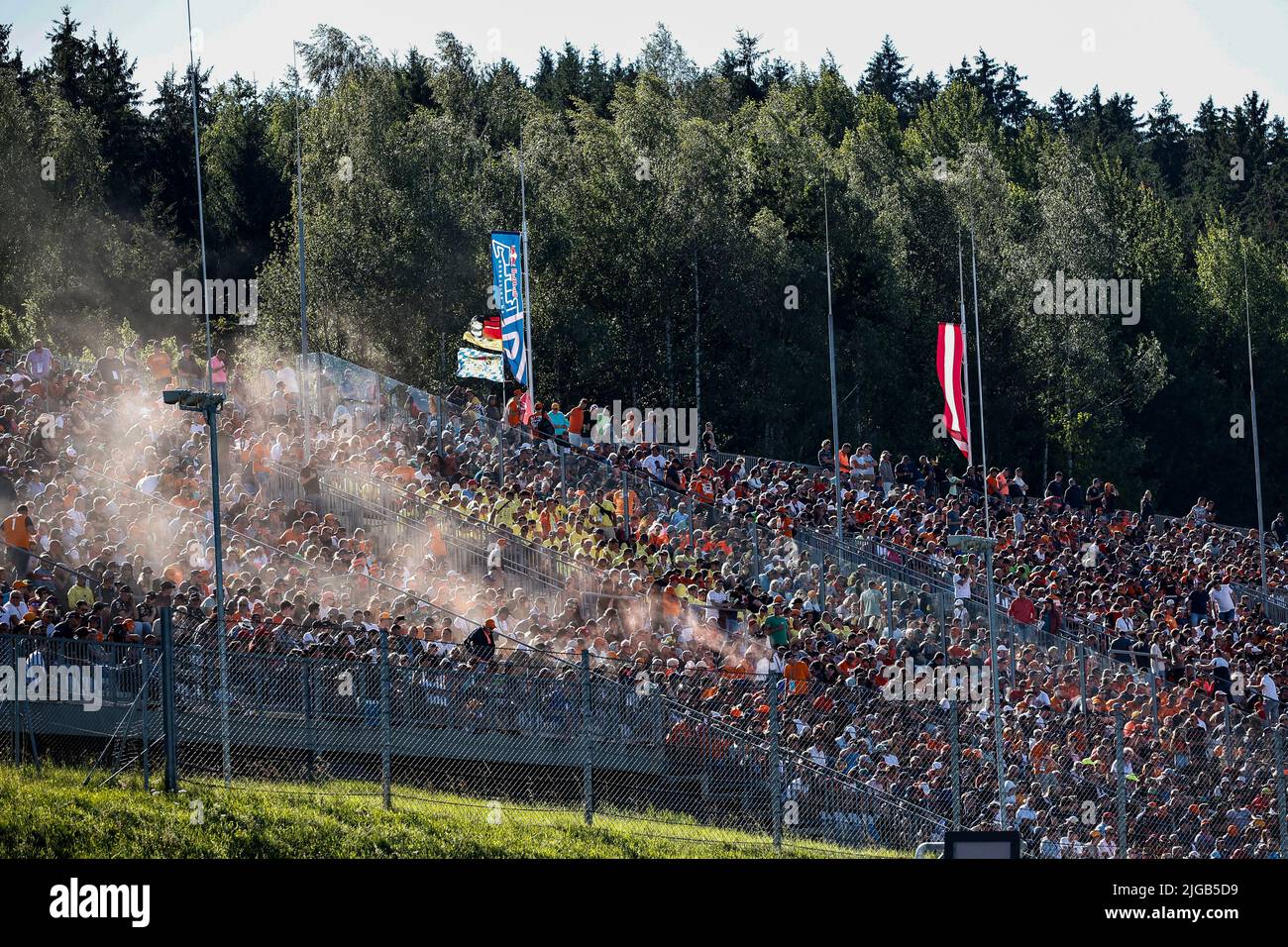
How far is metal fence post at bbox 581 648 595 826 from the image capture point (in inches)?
635

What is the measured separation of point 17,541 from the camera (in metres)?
20.5

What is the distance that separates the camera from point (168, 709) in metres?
15.2

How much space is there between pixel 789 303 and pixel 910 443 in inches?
281

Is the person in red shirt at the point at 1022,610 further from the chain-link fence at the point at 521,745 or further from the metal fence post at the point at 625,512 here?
the chain-link fence at the point at 521,745

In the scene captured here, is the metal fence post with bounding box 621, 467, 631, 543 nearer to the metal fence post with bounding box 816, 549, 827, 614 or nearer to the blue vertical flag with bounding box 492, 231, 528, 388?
the metal fence post with bounding box 816, 549, 827, 614

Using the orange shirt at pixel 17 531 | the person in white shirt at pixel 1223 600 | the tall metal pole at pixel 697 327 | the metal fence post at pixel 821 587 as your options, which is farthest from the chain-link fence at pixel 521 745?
the tall metal pole at pixel 697 327

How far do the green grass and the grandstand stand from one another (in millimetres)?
209

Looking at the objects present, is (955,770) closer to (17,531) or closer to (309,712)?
(309,712)

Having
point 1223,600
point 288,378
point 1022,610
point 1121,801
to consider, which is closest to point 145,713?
point 1121,801

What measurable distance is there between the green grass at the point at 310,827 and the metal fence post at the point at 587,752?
17 centimetres

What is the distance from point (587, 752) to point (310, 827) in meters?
2.72

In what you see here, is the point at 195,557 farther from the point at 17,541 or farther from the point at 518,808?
the point at 518,808

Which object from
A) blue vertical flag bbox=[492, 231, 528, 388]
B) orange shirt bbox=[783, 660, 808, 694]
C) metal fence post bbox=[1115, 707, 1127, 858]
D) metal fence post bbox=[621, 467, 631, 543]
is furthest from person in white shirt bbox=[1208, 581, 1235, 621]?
metal fence post bbox=[1115, 707, 1127, 858]
